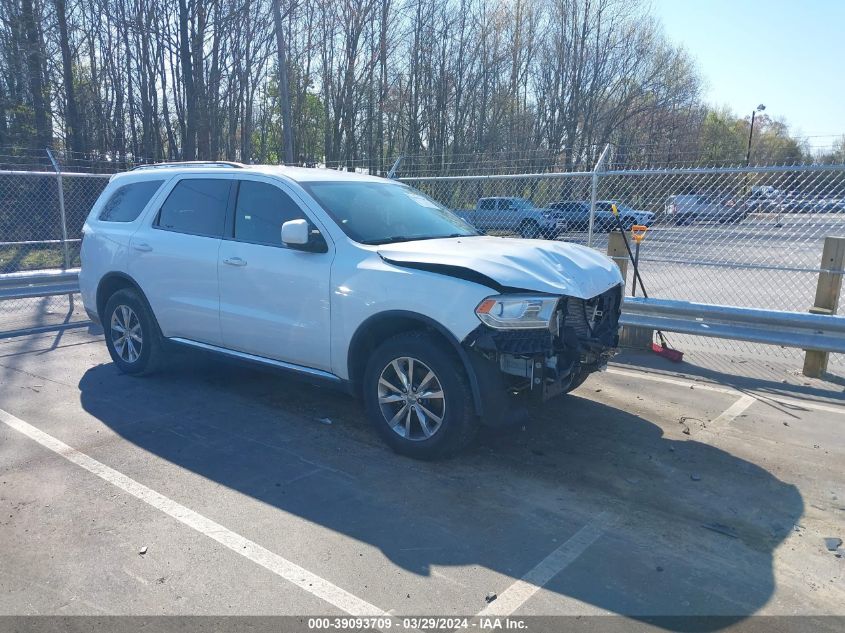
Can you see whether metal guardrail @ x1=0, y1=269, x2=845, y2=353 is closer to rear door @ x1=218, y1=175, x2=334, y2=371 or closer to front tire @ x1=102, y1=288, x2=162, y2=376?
rear door @ x1=218, y1=175, x2=334, y2=371

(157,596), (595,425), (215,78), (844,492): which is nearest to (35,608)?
(157,596)

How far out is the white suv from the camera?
4379mm

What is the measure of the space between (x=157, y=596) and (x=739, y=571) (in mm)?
2822

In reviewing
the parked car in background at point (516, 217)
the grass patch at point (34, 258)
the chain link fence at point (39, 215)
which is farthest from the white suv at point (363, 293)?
the chain link fence at point (39, 215)

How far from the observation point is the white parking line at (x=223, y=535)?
10.3ft

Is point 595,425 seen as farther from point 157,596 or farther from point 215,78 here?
point 215,78

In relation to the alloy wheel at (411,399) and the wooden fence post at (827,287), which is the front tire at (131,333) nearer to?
the alloy wheel at (411,399)

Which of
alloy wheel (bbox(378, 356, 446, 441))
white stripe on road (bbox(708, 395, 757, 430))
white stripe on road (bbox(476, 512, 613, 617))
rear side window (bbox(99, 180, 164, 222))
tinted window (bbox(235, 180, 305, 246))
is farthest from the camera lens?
rear side window (bbox(99, 180, 164, 222))

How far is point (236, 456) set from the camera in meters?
4.77

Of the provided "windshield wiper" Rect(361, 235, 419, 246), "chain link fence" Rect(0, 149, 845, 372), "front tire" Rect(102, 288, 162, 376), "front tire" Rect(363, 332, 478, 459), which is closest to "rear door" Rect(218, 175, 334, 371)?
"windshield wiper" Rect(361, 235, 419, 246)

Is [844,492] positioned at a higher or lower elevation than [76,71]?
lower

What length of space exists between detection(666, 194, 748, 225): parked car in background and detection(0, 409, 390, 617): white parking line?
258 inches

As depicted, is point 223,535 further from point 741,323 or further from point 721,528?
point 741,323

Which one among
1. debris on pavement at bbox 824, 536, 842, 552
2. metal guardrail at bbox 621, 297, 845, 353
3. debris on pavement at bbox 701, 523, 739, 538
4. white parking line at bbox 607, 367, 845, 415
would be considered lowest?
debris on pavement at bbox 701, 523, 739, 538
